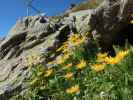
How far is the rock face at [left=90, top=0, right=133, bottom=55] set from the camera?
912 centimetres

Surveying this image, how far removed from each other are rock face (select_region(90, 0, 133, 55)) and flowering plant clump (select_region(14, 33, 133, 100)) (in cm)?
29

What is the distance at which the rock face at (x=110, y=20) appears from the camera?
29.9 feet

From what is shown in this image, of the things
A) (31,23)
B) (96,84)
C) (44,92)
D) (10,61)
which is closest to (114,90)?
(96,84)

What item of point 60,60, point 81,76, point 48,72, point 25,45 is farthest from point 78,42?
point 25,45

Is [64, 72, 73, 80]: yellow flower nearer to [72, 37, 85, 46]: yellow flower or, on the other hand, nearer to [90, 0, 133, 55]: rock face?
[72, 37, 85, 46]: yellow flower

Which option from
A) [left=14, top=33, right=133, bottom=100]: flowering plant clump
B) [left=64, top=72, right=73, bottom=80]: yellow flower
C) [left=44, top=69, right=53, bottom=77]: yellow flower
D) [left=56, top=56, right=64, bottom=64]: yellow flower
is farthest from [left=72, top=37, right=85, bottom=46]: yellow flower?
[left=64, top=72, right=73, bottom=80]: yellow flower

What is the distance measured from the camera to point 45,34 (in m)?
10.6

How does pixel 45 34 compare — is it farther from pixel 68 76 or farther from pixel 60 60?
pixel 68 76

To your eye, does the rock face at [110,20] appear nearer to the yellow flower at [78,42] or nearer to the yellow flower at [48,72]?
the yellow flower at [78,42]

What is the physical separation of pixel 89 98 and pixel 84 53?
8.11ft

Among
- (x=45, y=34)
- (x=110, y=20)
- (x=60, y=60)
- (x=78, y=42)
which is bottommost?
(x=60, y=60)

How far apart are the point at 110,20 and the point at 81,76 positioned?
1606 mm

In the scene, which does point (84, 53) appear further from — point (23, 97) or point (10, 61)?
point (10, 61)

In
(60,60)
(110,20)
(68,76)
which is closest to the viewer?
(68,76)
